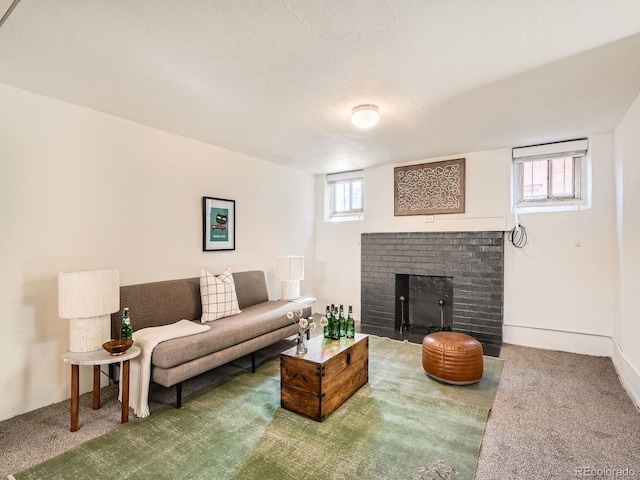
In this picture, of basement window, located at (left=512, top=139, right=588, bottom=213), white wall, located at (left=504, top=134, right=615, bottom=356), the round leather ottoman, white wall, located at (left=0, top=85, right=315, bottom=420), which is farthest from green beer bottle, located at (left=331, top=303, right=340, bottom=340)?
basement window, located at (left=512, top=139, right=588, bottom=213)

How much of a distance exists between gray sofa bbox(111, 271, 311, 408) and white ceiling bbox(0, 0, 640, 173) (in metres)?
1.64

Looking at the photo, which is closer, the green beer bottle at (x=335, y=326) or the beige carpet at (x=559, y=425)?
the beige carpet at (x=559, y=425)

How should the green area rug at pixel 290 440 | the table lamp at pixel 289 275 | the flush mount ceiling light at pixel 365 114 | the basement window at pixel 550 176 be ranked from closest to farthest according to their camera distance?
the green area rug at pixel 290 440 → the flush mount ceiling light at pixel 365 114 → the basement window at pixel 550 176 → the table lamp at pixel 289 275

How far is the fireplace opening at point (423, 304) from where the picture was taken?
448cm

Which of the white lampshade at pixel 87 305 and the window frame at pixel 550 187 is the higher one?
the window frame at pixel 550 187


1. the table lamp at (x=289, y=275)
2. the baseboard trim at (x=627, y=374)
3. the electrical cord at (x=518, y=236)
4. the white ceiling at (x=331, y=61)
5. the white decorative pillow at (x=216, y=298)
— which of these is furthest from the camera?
the table lamp at (x=289, y=275)

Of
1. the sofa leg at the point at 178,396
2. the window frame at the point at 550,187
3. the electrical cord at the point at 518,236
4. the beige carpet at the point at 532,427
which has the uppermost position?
the window frame at the point at 550,187

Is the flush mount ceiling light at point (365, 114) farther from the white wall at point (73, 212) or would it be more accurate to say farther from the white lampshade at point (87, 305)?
the white lampshade at point (87, 305)

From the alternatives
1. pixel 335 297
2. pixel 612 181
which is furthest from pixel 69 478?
pixel 612 181

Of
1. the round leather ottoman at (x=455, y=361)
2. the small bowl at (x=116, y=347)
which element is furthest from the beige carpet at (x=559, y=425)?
the small bowl at (x=116, y=347)

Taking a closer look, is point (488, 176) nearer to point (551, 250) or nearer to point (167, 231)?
point (551, 250)

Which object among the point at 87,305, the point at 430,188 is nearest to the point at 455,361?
the point at 430,188

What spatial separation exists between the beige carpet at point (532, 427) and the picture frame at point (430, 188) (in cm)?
216

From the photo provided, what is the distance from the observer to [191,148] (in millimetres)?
3590
